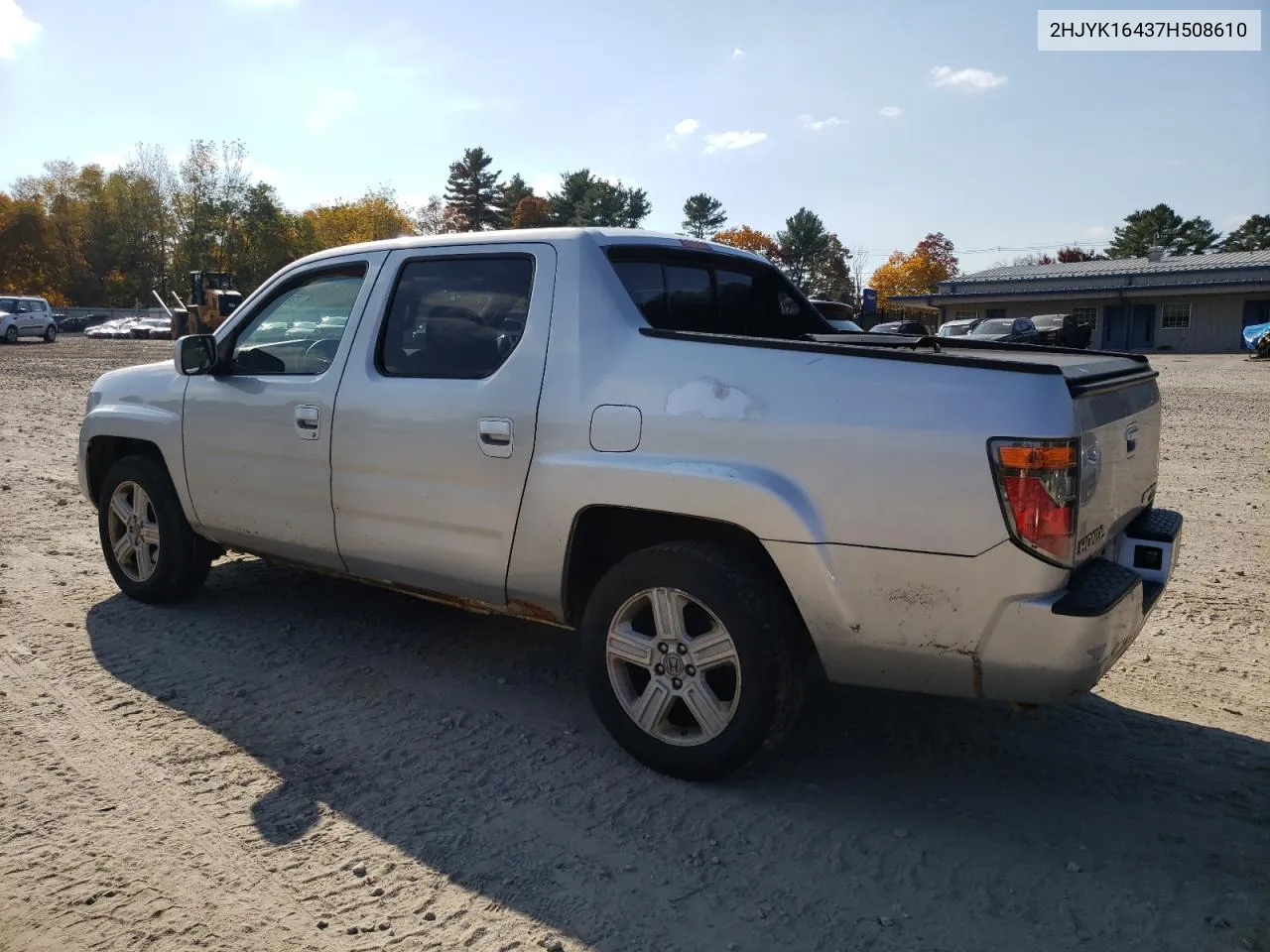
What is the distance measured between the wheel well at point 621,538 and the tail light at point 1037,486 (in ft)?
2.65

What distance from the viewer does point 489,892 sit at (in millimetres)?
2836

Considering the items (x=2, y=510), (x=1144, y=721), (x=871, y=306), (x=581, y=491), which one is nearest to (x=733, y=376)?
(x=581, y=491)

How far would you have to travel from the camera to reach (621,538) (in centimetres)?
375

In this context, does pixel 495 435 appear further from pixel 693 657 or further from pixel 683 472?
pixel 693 657

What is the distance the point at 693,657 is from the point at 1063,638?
1.17 metres

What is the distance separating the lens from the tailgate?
289cm

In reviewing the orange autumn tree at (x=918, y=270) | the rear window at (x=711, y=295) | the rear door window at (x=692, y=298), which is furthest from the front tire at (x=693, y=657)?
the orange autumn tree at (x=918, y=270)

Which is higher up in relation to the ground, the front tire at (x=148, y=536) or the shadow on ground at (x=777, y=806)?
the front tire at (x=148, y=536)

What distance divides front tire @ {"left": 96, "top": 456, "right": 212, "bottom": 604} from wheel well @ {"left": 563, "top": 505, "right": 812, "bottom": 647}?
8.26 feet

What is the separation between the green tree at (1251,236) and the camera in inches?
3312

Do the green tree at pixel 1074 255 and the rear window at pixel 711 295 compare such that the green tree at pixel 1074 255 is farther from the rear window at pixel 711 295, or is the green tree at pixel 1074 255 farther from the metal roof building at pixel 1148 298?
the rear window at pixel 711 295

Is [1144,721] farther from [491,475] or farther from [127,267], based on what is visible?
Answer: [127,267]

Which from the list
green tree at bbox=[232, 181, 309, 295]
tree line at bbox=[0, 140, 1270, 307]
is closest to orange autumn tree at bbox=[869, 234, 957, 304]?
tree line at bbox=[0, 140, 1270, 307]

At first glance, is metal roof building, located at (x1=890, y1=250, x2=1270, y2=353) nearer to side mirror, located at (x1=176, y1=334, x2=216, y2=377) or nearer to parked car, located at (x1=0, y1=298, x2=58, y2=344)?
parked car, located at (x1=0, y1=298, x2=58, y2=344)
